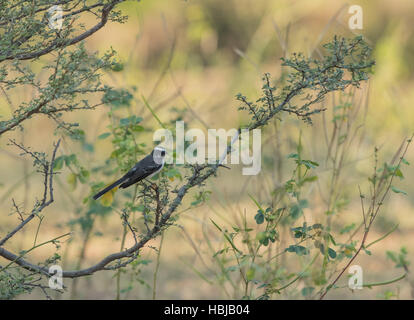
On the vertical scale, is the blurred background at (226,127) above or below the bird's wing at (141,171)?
above

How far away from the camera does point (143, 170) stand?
266 centimetres

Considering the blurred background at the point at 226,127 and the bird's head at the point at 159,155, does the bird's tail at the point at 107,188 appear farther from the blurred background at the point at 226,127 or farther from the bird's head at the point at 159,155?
the blurred background at the point at 226,127

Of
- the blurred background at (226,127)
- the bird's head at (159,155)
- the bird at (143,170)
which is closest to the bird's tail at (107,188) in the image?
the bird at (143,170)

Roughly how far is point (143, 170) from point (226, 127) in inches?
142

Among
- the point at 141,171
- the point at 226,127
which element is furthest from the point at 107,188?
the point at 226,127

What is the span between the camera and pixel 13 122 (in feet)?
6.82

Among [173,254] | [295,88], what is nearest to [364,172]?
[173,254]

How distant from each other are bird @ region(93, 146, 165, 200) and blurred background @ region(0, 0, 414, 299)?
35cm

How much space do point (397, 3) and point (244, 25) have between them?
208cm

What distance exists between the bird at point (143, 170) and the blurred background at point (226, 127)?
1.14 ft

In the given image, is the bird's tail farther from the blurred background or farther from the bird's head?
the blurred background

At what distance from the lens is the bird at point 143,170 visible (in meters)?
2.64
